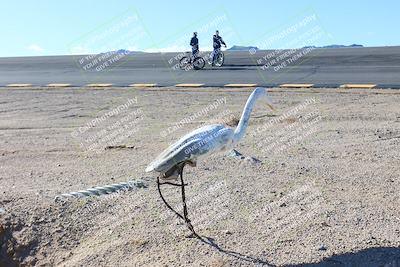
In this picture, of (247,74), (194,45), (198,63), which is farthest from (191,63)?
(247,74)

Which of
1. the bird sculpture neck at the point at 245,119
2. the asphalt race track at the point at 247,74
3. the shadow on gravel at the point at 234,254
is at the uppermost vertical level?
the bird sculpture neck at the point at 245,119

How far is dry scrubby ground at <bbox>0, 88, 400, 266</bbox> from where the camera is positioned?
5.65m

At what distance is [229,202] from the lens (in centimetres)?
684

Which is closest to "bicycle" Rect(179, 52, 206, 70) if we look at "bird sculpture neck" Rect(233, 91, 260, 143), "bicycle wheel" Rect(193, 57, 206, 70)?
"bicycle wheel" Rect(193, 57, 206, 70)

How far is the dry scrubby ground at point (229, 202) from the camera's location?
5652 millimetres

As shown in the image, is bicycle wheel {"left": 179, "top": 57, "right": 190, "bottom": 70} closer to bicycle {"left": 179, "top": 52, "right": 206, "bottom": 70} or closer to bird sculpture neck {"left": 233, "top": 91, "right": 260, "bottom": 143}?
bicycle {"left": 179, "top": 52, "right": 206, "bottom": 70}

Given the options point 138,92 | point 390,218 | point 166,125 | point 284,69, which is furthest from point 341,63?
point 390,218

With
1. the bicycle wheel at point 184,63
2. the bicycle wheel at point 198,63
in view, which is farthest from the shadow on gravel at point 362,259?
the bicycle wheel at point 184,63

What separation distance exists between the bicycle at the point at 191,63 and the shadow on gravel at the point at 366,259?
23038 mm

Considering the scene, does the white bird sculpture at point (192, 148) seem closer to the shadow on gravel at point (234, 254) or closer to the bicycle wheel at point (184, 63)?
the shadow on gravel at point (234, 254)

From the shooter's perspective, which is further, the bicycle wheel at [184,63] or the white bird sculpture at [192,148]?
the bicycle wheel at [184,63]

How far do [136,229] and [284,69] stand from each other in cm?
2079

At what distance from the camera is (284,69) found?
26250 millimetres

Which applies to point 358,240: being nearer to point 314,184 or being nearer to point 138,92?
point 314,184
